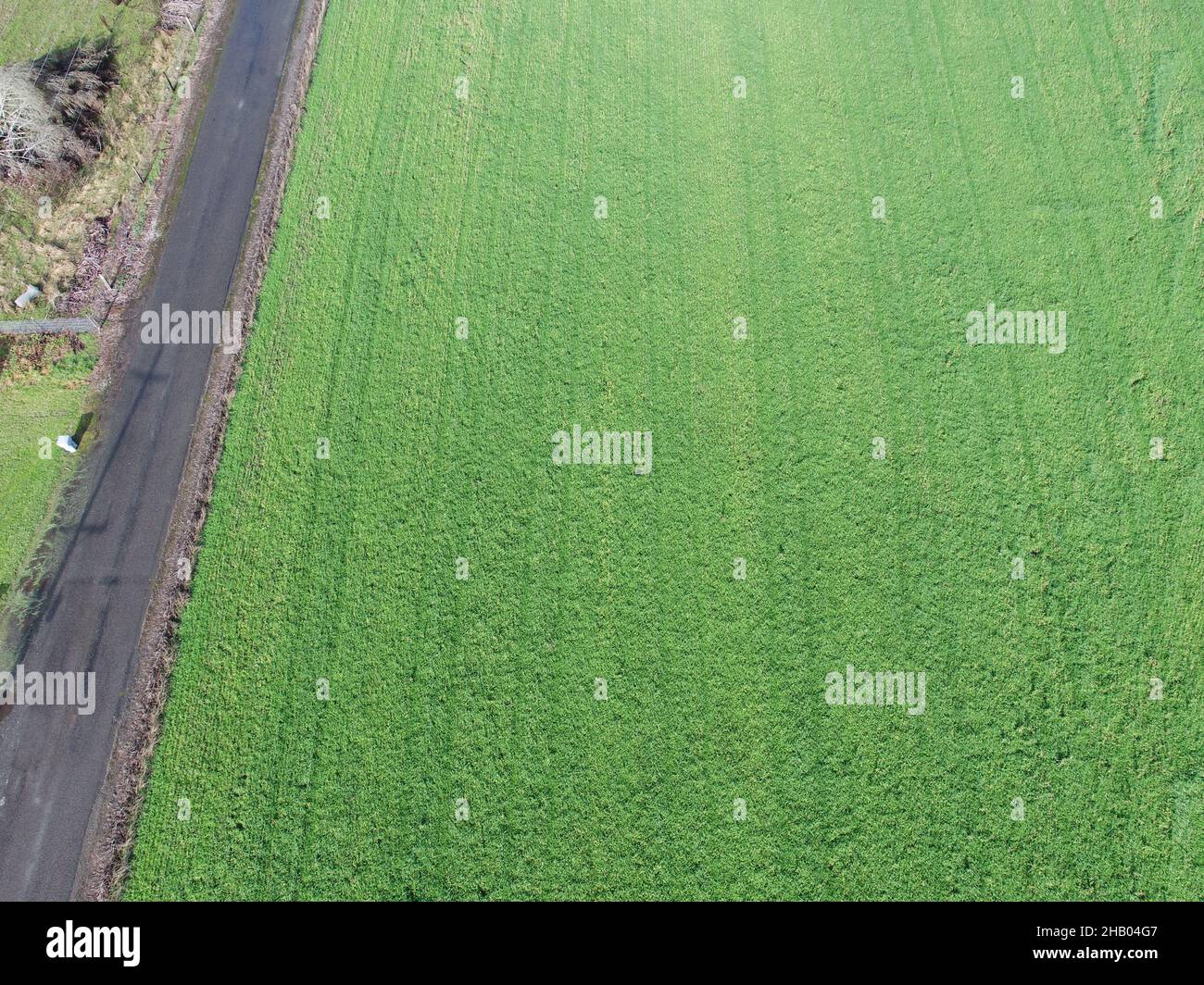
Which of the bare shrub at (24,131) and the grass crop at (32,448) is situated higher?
the bare shrub at (24,131)

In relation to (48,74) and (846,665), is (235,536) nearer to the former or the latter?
(846,665)

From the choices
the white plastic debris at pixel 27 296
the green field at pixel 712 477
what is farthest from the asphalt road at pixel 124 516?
the white plastic debris at pixel 27 296

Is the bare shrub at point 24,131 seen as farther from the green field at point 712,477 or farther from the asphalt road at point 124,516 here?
the green field at point 712,477

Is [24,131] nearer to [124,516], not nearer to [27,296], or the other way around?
[27,296]

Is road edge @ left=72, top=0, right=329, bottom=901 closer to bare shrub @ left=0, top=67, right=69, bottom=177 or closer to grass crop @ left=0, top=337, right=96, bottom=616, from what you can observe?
grass crop @ left=0, top=337, right=96, bottom=616

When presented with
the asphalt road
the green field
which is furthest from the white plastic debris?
the green field

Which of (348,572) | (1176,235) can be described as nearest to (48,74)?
(348,572)
